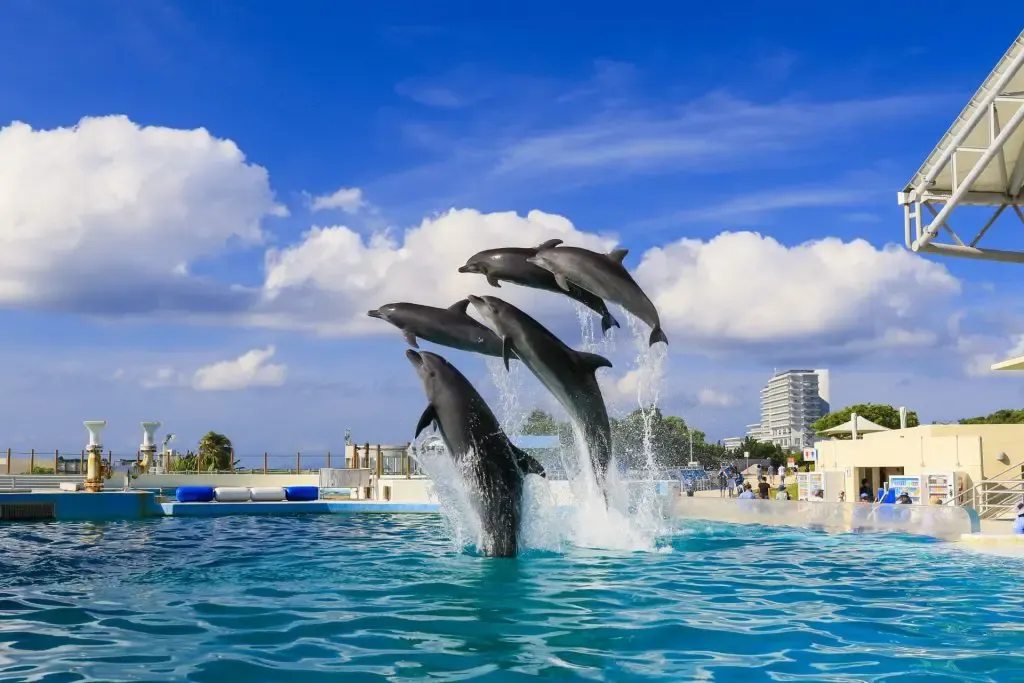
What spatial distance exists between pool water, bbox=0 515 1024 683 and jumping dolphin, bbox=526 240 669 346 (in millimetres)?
2972

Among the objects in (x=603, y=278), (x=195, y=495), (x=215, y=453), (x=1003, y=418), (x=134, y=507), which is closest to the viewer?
(x=603, y=278)

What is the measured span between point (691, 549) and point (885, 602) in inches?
191

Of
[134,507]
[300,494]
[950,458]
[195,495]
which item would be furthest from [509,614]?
[950,458]

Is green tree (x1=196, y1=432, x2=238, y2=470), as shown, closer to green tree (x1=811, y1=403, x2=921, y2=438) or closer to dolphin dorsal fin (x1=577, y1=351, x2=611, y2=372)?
dolphin dorsal fin (x1=577, y1=351, x2=611, y2=372)

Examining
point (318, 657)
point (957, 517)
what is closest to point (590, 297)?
point (318, 657)

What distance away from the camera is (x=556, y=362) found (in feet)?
38.0

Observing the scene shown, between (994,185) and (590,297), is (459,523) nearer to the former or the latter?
(590,297)

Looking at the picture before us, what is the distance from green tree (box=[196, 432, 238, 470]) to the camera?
37947 mm

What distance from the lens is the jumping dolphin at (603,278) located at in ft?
34.8

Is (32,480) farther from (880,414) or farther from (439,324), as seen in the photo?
(880,414)

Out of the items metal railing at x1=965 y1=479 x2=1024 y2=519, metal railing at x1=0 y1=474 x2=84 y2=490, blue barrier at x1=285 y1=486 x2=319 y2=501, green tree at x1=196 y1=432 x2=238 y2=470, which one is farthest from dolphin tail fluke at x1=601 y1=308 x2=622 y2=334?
green tree at x1=196 y1=432 x2=238 y2=470

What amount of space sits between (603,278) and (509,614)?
4.10m

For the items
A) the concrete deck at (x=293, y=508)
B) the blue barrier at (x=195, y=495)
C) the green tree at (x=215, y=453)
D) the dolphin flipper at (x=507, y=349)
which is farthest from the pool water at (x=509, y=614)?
the green tree at (x=215, y=453)

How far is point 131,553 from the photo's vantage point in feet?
44.0
